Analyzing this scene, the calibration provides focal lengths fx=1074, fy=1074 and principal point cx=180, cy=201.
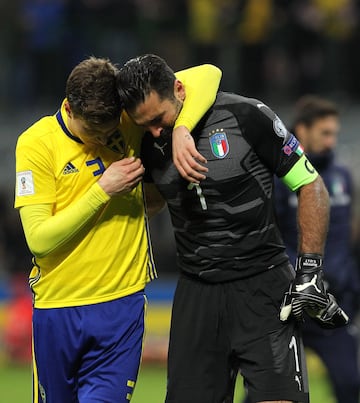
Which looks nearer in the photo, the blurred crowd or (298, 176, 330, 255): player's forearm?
(298, 176, 330, 255): player's forearm

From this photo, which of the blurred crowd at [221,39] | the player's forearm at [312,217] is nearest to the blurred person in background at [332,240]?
the player's forearm at [312,217]

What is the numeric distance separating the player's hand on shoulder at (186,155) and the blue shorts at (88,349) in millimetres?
854

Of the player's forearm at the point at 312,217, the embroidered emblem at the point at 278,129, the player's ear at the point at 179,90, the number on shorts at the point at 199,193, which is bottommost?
the player's forearm at the point at 312,217

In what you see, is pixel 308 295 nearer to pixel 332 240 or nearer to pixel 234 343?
pixel 234 343

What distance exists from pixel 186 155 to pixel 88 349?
1.20 meters

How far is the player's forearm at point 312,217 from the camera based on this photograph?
16.9 ft

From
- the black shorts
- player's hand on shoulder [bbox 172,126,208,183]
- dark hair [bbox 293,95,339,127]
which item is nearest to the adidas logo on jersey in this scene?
player's hand on shoulder [bbox 172,126,208,183]

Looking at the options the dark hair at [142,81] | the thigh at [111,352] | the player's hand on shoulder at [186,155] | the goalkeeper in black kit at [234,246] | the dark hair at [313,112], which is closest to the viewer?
the player's hand on shoulder at [186,155]

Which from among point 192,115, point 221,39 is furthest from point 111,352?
point 221,39

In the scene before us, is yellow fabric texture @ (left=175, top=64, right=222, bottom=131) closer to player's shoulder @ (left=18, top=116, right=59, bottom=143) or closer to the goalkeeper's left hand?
player's shoulder @ (left=18, top=116, right=59, bottom=143)

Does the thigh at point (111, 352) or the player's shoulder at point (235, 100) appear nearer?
the player's shoulder at point (235, 100)

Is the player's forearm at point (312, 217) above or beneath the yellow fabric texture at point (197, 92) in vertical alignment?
beneath

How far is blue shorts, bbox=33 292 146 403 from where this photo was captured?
539 cm

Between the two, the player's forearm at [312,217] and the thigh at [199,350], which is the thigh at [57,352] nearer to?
the thigh at [199,350]
